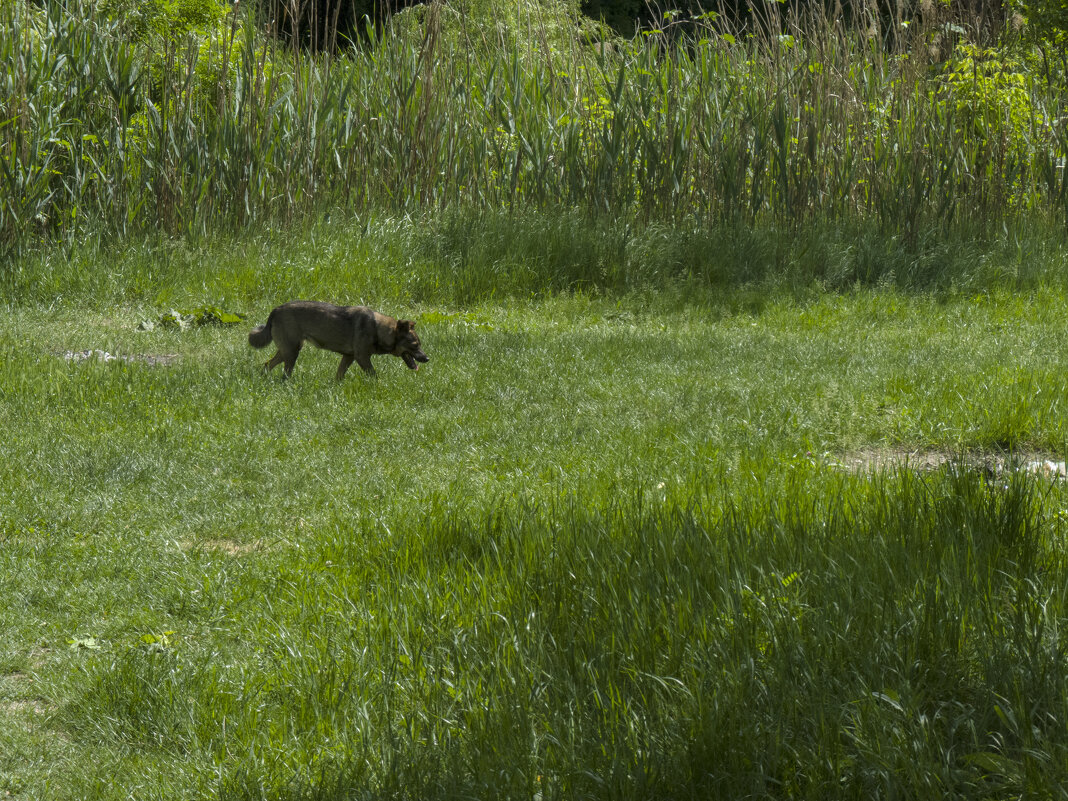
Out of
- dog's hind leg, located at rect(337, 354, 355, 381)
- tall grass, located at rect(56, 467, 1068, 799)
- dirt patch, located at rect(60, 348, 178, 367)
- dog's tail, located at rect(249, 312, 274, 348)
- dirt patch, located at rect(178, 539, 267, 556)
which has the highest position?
tall grass, located at rect(56, 467, 1068, 799)

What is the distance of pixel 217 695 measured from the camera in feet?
12.5

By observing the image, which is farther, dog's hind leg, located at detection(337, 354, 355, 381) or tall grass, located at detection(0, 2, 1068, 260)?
tall grass, located at detection(0, 2, 1068, 260)

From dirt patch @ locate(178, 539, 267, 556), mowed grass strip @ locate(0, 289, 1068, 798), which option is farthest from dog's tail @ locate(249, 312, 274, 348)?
dirt patch @ locate(178, 539, 267, 556)

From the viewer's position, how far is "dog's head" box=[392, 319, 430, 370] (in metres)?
8.58

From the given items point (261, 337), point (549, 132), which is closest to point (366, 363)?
point (261, 337)

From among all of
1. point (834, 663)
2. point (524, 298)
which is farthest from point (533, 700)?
point (524, 298)

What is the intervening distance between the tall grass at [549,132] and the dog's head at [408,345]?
4762mm

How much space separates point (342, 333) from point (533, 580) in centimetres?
460

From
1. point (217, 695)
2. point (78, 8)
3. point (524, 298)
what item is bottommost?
point (524, 298)

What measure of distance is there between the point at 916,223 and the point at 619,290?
3615 mm

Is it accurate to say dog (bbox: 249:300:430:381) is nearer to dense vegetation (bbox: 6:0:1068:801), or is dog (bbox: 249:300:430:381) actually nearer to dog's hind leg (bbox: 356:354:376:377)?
dog's hind leg (bbox: 356:354:376:377)

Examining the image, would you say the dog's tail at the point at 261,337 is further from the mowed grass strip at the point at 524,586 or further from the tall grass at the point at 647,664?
the tall grass at the point at 647,664

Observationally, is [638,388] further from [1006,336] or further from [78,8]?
[78,8]

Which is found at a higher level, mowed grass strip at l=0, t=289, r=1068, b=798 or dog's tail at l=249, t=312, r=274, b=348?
mowed grass strip at l=0, t=289, r=1068, b=798
